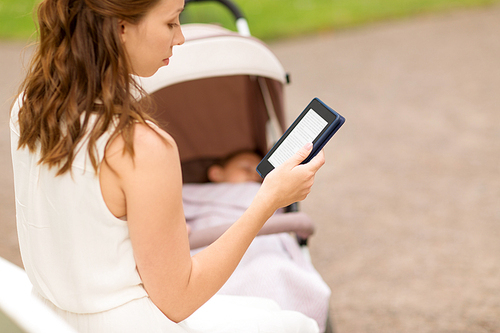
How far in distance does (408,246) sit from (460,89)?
2.29 metres

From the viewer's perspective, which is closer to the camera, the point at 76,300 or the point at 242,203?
the point at 76,300

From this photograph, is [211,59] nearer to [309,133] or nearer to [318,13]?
[309,133]

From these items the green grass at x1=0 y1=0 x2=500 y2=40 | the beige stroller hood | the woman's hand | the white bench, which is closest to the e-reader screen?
the woman's hand

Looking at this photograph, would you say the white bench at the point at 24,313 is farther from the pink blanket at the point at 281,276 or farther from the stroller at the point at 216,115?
the stroller at the point at 216,115

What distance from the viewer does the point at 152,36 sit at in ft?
2.91

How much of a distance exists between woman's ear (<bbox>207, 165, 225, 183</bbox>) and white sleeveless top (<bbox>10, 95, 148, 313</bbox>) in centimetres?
144

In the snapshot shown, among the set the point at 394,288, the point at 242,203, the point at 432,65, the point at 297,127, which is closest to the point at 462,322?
the point at 394,288

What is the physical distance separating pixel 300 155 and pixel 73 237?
0.47 m

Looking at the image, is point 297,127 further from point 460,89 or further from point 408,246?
point 460,89

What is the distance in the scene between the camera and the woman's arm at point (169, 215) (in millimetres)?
851

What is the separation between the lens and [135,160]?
84cm

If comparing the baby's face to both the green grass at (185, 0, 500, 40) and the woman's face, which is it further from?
the green grass at (185, 0, 500, 40)

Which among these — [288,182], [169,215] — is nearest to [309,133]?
[288,182]

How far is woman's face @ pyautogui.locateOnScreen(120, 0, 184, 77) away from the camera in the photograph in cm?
87
